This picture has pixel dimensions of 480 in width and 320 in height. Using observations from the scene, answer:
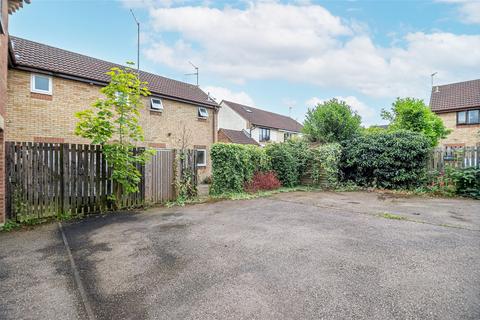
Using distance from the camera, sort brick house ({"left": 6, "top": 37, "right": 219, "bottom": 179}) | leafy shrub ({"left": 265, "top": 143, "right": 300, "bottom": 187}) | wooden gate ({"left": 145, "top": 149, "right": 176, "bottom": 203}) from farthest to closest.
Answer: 1. leafy shrub ({"left": 265, "top": 143, "right": 300, "bottom": 187})
2. brick house ({"left": 6, "top": 37, "right": 219, "bottom": 179})
3. wooden gate ({"left": 145, "top": 149, "right": 176, "bottom": 203})

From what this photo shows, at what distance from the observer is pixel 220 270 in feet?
11.0

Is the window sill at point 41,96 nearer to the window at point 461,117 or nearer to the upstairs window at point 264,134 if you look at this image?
the upstairs window at point 264,134

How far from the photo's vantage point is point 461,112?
20.5m

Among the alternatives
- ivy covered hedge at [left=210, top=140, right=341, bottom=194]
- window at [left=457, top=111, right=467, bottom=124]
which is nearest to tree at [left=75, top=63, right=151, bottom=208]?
ivy covered hedge at [left=210, top=140, right=341, bottom=194]

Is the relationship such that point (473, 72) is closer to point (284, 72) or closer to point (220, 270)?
point (284, 72)

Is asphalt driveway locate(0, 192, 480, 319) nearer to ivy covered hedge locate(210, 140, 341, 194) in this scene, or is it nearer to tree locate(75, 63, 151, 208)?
tree locate(75, 63, 151, 208)

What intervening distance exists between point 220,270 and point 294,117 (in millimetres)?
43624

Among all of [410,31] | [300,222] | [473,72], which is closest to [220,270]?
[300,222]

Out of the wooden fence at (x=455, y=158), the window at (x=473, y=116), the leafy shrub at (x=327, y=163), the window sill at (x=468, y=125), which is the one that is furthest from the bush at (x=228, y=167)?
the window at (x=473, y=116)

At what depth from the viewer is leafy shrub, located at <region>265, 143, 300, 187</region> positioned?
12695mm

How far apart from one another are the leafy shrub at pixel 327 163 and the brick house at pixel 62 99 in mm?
8170

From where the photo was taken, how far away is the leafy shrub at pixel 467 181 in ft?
30.7

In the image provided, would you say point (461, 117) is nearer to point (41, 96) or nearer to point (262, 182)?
point (262, 182)

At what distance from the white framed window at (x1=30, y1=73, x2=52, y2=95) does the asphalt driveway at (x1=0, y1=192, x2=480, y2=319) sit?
7.55 metres
